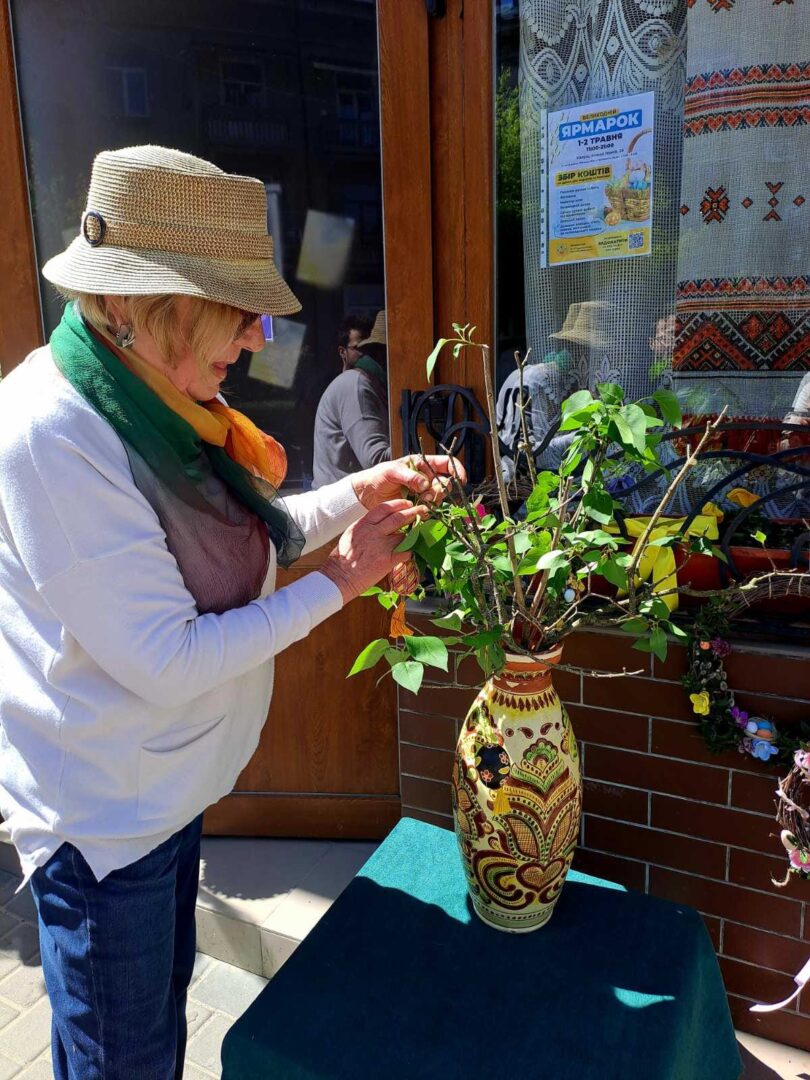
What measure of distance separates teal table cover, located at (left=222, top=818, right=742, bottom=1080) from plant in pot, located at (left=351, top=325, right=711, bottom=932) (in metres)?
0.11

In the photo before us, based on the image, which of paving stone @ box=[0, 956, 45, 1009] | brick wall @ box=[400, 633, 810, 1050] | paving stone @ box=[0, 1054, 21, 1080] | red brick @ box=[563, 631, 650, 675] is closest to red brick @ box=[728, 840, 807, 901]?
brick wall @ box=[400, 633, 810, 1050]

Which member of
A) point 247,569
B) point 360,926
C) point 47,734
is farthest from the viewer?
point 360,926

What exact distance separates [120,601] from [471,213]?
1.58m

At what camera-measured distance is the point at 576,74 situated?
7.14 ft

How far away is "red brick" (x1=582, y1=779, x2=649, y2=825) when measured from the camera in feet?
6.72

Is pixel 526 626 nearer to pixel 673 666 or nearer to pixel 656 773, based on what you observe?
pixel 673 666

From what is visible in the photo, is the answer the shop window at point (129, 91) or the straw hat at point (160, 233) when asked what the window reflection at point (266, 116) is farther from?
the straw hat at point (160, 233)

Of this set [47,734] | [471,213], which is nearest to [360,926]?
[47,734]

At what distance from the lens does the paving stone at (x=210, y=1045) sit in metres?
2.15

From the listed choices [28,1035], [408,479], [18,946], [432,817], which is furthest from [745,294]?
[18,946]

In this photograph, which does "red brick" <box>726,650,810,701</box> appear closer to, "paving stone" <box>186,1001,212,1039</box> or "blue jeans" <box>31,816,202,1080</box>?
"blue jeans" <box>31,816,202,1080</box>

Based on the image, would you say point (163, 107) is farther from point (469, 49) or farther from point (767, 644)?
point (767, 644)

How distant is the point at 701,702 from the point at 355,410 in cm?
133

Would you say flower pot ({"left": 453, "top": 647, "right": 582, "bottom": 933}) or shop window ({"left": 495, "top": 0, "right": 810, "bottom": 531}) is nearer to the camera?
flower pot ({"left": 453, "top": 647, "right": 582, "bottom": 933})
